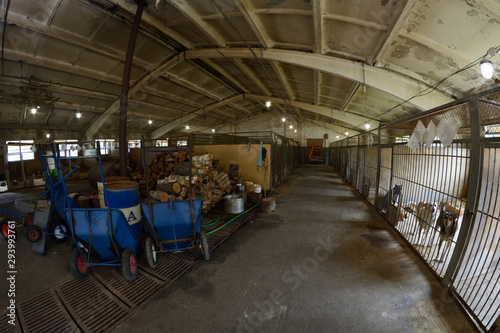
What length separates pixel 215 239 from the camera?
4266 mm

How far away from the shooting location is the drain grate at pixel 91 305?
7.39 ft

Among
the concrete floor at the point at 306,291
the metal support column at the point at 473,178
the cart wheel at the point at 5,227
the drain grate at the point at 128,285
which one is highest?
the metal support column at the point at 473,178

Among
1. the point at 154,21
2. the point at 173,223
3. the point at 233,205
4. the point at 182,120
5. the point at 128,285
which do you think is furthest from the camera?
the point at 182,120

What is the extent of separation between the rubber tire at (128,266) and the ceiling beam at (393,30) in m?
6.77

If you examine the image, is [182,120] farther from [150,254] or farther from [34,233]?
[150,254]

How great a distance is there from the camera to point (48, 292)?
275 centimetres

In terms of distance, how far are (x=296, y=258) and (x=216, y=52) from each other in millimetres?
7954

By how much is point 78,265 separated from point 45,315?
25.4 inches

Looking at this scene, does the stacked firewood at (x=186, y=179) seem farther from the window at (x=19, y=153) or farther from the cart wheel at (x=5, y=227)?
the window at (x=19, y=153)

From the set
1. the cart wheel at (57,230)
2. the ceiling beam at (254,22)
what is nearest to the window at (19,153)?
the cart wheel at (57,230)

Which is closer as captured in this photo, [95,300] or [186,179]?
[95,300]

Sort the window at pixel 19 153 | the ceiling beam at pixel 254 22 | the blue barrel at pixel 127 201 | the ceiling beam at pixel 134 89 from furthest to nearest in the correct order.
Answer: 1. the ceiling beam at pixel 134 89
2. the window at pixel 19 153
3. the ceiling beam at pixel 254 22
4. the blue barrel at pixel 127 201

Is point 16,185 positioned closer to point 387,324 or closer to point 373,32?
point 387,324

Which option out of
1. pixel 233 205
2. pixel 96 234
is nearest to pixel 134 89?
pixel 233 205
